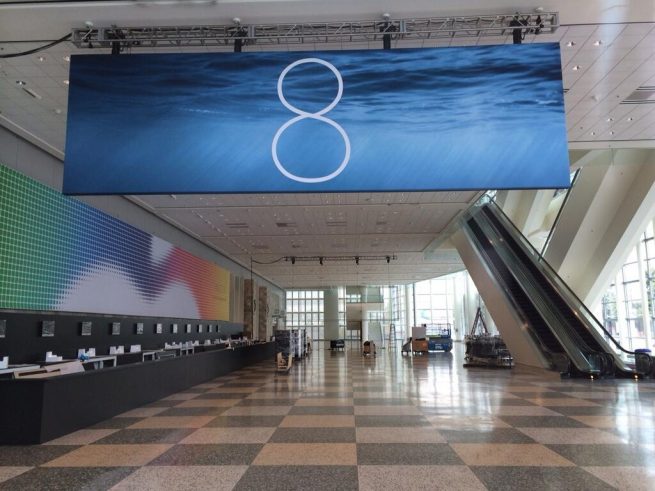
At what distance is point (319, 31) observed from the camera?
703 centimetres

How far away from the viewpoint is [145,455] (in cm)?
535

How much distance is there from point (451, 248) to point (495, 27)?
20.9 m

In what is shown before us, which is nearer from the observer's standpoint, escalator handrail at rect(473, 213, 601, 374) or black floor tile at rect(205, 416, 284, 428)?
black floor tile at rect(205, 416, 284, 428)

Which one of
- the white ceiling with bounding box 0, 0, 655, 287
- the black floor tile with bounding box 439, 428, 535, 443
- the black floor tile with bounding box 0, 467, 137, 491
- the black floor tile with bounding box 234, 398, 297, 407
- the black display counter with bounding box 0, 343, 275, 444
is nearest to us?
the black floor tile with bounding box 0, 467, 137, 491

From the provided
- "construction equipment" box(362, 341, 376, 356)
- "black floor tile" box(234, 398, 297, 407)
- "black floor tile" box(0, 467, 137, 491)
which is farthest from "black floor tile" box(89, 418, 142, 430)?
"construction equipment" box(362, 341, 376, 356)

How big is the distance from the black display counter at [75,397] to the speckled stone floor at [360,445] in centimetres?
21

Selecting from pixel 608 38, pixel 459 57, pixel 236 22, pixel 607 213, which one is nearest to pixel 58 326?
pixel 236 22

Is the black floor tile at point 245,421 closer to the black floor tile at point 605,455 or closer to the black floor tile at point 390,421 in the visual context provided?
the black floor tile at point 390,421

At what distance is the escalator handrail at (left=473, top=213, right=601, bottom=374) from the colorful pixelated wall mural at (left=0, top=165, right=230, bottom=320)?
1262cm

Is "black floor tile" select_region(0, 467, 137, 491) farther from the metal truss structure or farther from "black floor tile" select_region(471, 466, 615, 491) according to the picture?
the metal truss structure

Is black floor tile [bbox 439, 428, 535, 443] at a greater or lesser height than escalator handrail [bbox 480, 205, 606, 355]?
lesser

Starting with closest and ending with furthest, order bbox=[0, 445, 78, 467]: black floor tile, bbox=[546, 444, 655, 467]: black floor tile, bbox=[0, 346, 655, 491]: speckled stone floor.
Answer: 1. bbox=[0, 346, 655, 491]: speckled stone floor
2. bbox=[546, 444, 655, 467]: black floor tile
3. bbox=[0, 445, 78, 467]: black floor tile

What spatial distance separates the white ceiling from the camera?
6648 mm

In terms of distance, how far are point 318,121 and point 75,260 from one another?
8821 millimetres
